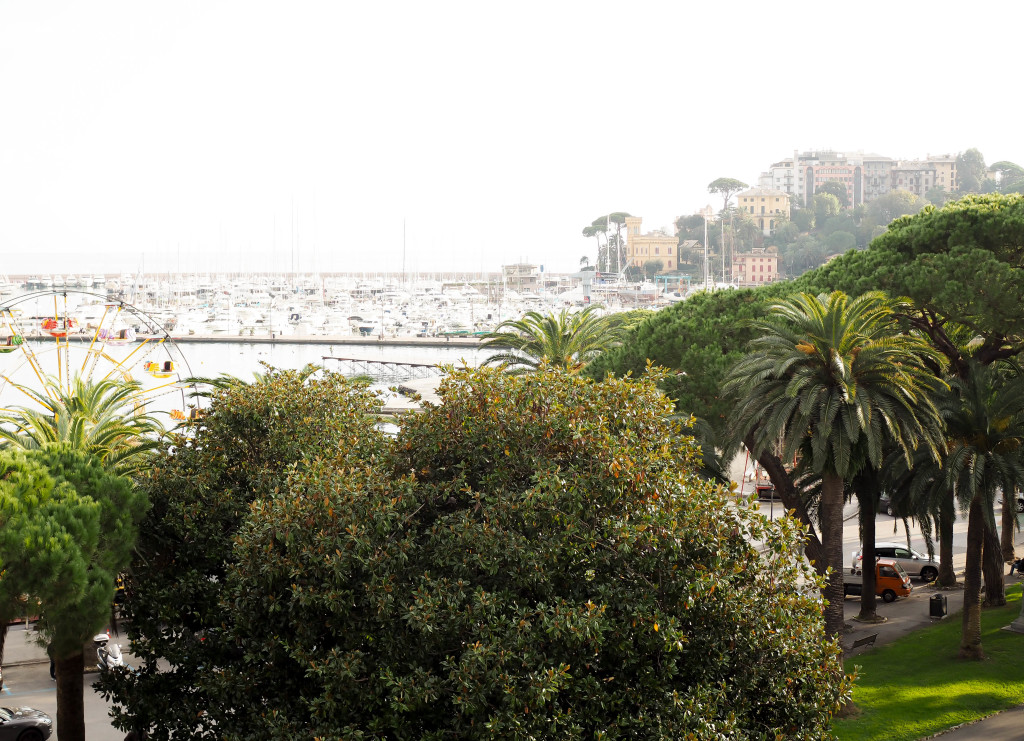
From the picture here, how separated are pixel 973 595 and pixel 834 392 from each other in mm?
7236

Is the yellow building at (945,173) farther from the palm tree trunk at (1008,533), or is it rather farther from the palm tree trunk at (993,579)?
the palm tree trunk at (993,579)

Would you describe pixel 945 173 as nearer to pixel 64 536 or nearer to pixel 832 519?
pixel 832 519

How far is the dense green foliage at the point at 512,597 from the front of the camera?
1063 centimetres

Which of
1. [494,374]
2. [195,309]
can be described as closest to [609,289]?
[195,309]

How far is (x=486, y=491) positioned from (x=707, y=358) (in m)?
15.9

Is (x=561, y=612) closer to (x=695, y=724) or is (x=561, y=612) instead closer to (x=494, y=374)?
(x=695, y=724)

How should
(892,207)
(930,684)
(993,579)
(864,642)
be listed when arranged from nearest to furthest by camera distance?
(930,684)
(864,642)
(993,579)
(892,207)

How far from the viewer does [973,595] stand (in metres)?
23.2

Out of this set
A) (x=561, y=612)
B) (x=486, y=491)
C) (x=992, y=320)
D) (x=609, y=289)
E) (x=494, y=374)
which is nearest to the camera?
(x=561, y=612)

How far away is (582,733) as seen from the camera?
425 inches

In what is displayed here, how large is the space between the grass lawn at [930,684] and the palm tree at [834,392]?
3.42 m

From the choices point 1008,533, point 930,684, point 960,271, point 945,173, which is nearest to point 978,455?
point 930,684

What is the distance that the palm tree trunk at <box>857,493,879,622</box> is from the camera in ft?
93.1

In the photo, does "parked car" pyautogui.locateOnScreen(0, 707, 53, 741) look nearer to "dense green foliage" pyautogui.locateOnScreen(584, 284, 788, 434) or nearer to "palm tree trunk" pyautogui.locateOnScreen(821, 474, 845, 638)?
"dense green foliage" pyautogui.locateOnScreen(584, 284, 788, 434)
